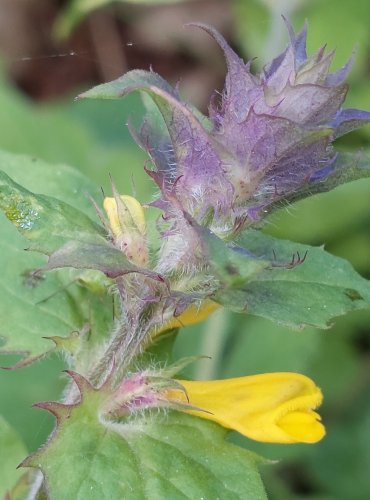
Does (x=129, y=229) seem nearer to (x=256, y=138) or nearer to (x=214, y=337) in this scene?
(x=256, y=138)

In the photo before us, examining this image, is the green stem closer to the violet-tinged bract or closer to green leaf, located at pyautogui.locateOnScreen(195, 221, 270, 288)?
the violet-tinged bract

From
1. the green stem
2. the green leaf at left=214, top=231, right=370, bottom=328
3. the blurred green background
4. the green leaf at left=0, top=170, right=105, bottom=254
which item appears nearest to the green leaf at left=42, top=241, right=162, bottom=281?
the green leaf at left=0, top=170, right=105, bottom=254

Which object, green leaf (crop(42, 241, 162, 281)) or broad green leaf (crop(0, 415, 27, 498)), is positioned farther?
broad green leaf (crop(0, 415, 27, 498))

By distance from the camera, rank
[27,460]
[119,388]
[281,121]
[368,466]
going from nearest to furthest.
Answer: [281,121]
[27,460]
[119,388]
[368,466]

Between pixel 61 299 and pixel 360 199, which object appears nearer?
pixel 61 299

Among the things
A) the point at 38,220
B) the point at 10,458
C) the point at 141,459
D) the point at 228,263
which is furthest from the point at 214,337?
the point at 228,263

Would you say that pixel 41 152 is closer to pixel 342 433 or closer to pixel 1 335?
pixel 342 433

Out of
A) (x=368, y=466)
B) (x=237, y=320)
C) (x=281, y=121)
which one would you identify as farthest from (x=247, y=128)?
(x=237, y=320)

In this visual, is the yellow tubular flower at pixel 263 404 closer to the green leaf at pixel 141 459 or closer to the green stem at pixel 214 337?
the green leaf at pixel 141 459
